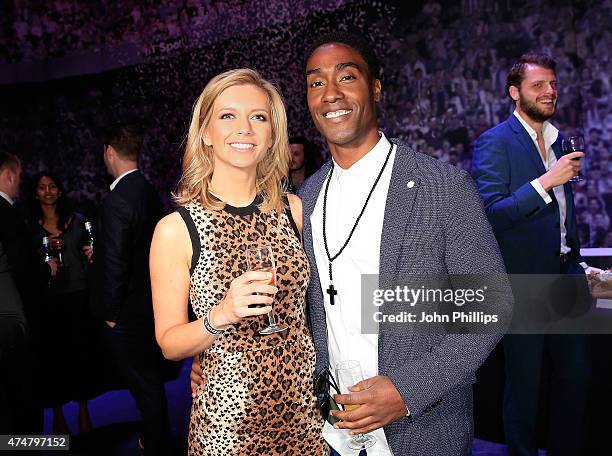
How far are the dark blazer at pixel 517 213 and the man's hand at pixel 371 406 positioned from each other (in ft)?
5.68

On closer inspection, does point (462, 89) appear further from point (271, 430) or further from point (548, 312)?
point (271, 430)

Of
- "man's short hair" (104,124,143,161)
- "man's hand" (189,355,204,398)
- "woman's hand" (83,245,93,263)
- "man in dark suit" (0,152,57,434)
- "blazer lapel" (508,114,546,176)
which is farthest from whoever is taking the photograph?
"woman's hand" (83,245,93,263)

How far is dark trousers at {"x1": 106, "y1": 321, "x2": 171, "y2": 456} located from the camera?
379 cm

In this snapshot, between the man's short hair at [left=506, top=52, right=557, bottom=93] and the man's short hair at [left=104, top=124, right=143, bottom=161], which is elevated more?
the man's short hair at [left=506, top=52, right=557, bottom=93]

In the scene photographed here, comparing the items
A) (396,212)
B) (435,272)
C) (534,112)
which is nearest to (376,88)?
(396,212)

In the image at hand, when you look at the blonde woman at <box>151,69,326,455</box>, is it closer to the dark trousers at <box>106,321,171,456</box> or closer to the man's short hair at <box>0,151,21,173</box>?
the dark trousers at <box>106,321,171,456</box>

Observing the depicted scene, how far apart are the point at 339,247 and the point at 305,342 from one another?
30 cm

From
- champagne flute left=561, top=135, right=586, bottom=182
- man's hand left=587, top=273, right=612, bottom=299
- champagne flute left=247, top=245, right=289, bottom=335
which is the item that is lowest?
man's hand left=587, top=273, right=612, bottom=299

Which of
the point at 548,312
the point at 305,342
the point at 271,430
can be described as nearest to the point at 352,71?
the point at 305,342

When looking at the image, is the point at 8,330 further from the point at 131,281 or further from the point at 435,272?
the point at 435,272

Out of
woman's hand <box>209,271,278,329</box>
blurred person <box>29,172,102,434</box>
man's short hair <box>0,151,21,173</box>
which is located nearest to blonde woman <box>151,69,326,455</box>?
woman's hand <box>209,271,278,329</box>

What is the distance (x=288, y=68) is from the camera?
730 cm

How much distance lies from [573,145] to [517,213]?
1.40 feet

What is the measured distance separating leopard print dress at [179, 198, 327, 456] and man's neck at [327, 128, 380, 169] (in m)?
0.35
